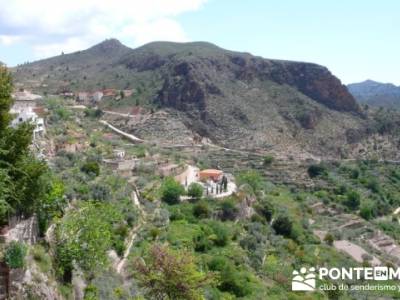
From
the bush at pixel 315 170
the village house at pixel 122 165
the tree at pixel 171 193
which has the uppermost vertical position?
the village house at pixel 122 165

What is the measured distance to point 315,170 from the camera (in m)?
49.3

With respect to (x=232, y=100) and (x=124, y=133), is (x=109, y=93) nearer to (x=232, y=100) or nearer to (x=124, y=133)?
(x=232, y=100)

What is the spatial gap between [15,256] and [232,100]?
5535cm

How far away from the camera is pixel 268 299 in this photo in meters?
17.9

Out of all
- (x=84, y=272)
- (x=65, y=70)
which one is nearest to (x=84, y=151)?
(x=84, y=272)

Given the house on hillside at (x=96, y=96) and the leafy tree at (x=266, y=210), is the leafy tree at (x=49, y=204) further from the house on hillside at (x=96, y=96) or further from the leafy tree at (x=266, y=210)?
the house on hillside at (x=96, y=96)

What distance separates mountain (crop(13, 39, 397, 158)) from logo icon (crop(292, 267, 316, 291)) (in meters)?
32.1

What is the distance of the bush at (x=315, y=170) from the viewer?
49.0 m

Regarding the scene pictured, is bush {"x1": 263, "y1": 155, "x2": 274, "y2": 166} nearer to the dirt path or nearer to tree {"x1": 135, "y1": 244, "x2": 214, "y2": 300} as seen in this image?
the dirt path

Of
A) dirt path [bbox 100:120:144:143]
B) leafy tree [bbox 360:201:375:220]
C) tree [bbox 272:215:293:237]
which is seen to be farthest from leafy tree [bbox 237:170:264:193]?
dirt path [bbox 100:120:144:143]

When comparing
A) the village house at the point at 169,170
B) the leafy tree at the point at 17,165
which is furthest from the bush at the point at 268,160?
the leafy tree at the point at 17,165

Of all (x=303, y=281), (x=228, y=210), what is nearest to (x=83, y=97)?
(x=228, y=210)

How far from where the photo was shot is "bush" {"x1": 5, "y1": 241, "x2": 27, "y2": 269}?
977cm

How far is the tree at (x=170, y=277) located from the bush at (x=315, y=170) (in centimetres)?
3796
